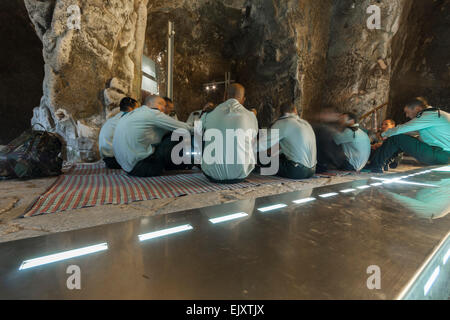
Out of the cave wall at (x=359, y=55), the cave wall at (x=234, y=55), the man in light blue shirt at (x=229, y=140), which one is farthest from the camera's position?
the cave wall at (x=359, y=55)

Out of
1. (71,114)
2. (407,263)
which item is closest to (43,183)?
(71,114)

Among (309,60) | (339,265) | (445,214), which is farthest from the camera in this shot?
(309,60)

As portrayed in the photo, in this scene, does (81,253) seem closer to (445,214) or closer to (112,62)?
(445,214)

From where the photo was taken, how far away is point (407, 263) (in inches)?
27.6

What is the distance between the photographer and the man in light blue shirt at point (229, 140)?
91.0 inches

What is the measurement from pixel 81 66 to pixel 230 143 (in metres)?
3.88

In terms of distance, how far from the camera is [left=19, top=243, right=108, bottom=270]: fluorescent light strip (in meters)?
0.70

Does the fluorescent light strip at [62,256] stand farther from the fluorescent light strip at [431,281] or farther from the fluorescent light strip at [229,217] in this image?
the fluorescent light strip at [431,281]

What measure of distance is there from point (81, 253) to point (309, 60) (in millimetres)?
6930

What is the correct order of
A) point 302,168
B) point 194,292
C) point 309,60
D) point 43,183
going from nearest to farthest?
1. point 194,292
2. point 43,183
3. point 302,168
4. point 309,60

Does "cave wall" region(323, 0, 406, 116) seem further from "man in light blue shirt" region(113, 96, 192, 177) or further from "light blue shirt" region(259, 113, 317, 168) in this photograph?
"man in light blue shirt" region(113, 96, 192, 177)

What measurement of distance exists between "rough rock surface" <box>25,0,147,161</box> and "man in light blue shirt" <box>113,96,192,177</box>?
Result: 2.12 meters

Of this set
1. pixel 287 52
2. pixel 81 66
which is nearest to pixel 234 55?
pixel 287 52

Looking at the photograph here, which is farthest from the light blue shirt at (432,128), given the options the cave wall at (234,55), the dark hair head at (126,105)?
the dark hair head at (126,105)
